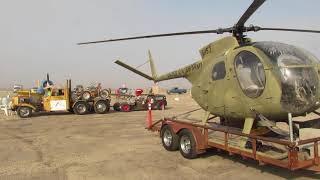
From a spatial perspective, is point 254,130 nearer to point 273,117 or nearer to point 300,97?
point 273,117

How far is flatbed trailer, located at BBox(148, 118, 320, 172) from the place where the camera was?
6770 mm

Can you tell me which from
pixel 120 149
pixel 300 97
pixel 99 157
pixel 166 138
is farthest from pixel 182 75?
pixel 300 97

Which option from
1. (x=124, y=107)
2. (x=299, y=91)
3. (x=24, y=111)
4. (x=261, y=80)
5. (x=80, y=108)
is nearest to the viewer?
(x=299, y=91)

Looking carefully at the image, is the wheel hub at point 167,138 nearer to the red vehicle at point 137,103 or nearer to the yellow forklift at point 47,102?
the yellow forklift at point 47,102

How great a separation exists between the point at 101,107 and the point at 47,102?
386cm

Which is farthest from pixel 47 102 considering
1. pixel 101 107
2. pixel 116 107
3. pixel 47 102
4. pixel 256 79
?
pixel 256 79

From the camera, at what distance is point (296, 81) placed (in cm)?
753

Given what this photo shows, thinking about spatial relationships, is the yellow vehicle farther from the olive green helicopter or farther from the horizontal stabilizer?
the olive green helicopter

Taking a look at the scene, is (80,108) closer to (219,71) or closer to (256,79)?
(219,71)

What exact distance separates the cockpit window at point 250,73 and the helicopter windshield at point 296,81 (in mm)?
412

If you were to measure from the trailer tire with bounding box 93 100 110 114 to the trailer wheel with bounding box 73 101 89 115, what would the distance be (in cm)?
75

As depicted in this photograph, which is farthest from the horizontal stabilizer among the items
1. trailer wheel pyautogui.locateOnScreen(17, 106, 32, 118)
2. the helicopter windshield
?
trailer wheel pyautogui.locateOnScreen(17, 106, 32, 118)

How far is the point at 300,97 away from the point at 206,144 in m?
2.67

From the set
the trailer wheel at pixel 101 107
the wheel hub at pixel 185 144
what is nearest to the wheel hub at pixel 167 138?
the wheel hub at pixel 185 144
